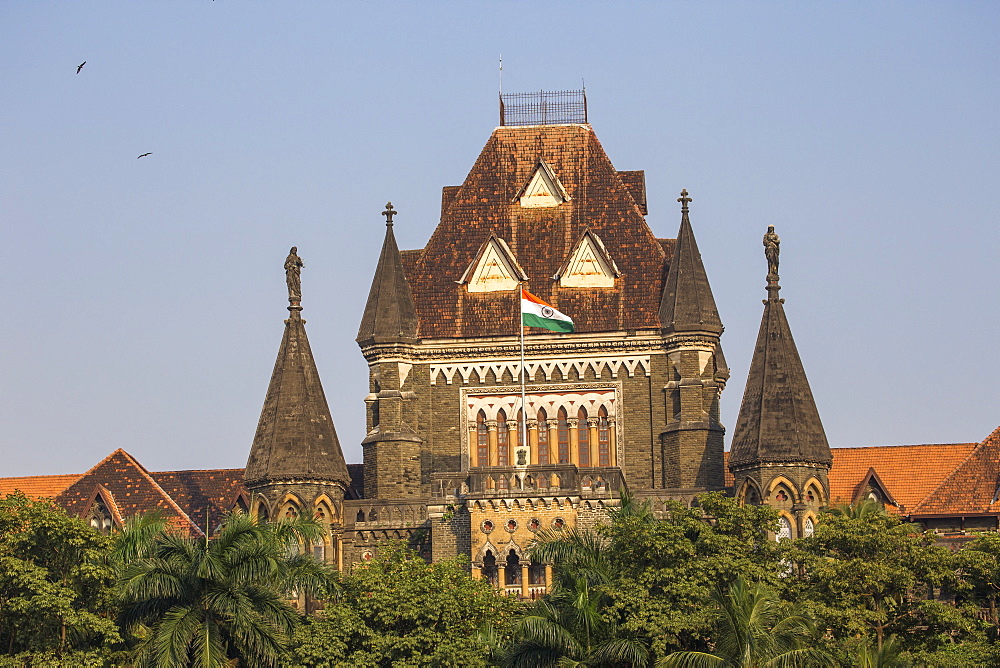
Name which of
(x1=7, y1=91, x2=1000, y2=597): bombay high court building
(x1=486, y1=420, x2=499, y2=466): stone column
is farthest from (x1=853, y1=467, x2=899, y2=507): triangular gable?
(x1=486, y1=420, x2=499, y2=466): stone column

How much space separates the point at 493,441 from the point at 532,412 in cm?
171

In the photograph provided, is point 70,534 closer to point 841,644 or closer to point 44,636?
point 44,636

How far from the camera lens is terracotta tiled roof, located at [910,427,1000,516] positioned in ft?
256

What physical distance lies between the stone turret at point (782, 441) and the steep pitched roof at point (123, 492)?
18.9 m

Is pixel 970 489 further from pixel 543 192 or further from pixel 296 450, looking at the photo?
pixel 296 450

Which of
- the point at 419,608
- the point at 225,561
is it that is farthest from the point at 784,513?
the point at 225,561

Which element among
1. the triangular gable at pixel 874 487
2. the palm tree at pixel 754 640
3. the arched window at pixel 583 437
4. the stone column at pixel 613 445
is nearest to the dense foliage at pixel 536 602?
the palm tree at pixel 754 640

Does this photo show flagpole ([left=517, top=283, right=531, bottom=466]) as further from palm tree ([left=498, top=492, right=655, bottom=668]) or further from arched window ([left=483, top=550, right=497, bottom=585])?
palm tree ([left=498, top=492, right=655, bottom=668])

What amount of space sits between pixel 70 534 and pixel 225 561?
5975 millimetres

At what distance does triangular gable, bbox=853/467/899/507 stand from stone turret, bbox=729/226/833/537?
4347 millimetres

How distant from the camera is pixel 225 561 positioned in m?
58.3

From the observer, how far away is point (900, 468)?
8288cm

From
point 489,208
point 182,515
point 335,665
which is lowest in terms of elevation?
point 335,665

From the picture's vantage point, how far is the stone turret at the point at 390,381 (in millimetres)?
80500
